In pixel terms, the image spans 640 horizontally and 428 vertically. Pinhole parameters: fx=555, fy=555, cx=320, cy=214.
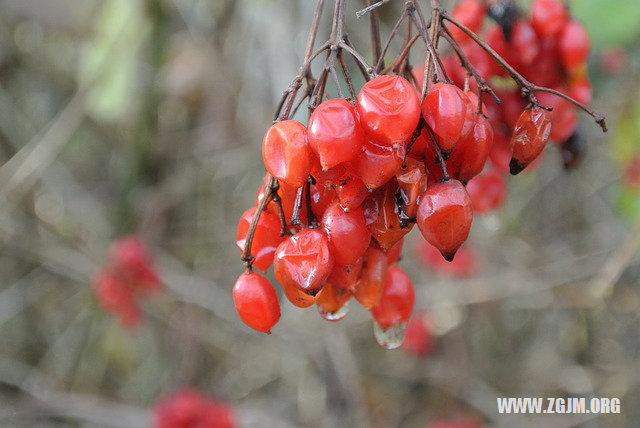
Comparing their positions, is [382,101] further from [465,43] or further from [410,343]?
[410,343]

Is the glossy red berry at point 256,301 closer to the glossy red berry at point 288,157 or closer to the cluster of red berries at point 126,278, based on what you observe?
the glossy red berry at point 288,157

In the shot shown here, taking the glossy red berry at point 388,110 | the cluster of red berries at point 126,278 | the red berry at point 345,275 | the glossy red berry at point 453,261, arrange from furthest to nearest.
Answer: the glossy red berry at point 453,261 < the cluster of red berries at point 126,278 < the red berry at point 345,275 < the glossy red berry at point 388,110

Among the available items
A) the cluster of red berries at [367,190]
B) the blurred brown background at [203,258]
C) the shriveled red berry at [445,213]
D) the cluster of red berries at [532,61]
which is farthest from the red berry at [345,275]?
the blurred brown background at [203,258]

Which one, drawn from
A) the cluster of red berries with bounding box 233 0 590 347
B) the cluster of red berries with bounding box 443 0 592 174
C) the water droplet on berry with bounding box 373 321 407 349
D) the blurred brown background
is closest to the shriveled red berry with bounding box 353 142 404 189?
the cluster of red berries with bounding box 233 0 590 347

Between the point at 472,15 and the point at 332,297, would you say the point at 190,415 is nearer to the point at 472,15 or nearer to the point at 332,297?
the point at 332,297

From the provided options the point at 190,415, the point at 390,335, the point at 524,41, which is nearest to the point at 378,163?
the point at 390,335

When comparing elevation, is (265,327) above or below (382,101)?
below

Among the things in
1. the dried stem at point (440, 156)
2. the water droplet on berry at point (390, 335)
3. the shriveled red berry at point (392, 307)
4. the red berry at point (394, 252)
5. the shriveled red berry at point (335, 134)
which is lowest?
the water droplet on berry at point (390, 335)

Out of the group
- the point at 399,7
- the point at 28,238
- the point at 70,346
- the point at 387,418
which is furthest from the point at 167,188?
the point at 387,418
